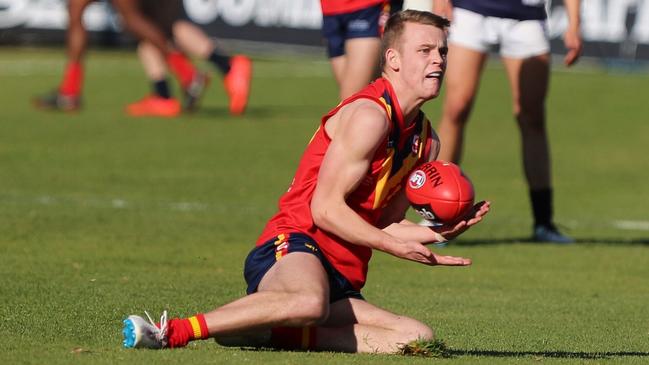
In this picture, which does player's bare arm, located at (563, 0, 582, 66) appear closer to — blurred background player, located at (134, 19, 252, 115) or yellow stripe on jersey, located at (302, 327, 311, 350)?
yellow stripe on jersey, located at (302, 327, 311, 350)

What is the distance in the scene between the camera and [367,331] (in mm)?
6285

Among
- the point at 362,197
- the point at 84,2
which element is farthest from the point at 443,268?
the point at 84,2

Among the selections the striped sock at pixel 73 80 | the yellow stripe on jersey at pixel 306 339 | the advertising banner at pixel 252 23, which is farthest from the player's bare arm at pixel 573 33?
the advertising banner at pixel 252 23

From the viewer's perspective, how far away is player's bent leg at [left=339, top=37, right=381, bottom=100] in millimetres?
10039

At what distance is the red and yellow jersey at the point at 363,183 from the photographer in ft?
20.7

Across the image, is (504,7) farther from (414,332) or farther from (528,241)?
(414,332)

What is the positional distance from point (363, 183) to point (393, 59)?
1.89 ft

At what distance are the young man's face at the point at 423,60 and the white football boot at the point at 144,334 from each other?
4.98 ft

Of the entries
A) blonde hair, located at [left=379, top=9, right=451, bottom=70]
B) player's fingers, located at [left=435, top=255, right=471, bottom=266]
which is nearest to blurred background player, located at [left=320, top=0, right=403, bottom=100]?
blonde hair, located at [left=379, top=9, right=451, bottom=70]

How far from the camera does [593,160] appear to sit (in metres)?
15.1

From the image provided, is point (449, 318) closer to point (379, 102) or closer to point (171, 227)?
point (379, 102)

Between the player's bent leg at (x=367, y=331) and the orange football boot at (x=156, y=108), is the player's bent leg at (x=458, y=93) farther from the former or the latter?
the orange football boot at (x=156, y=108)

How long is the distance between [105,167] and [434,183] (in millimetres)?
7462

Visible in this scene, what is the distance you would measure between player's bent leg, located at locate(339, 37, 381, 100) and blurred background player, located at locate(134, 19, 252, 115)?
6686mm
